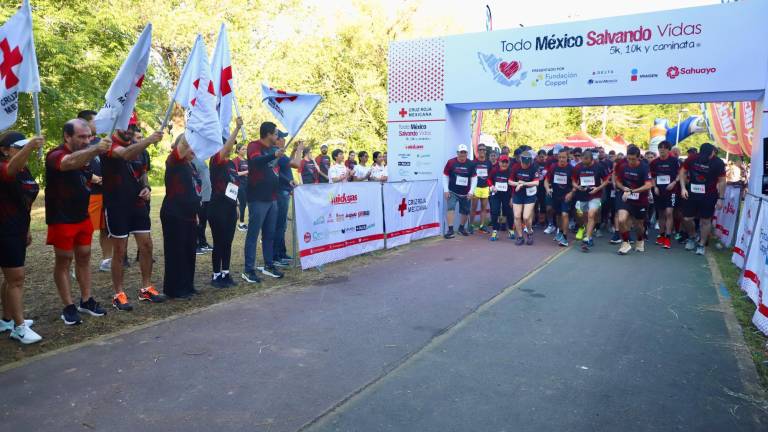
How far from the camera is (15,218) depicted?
4562 mm

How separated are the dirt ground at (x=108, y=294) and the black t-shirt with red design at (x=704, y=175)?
6.10 m

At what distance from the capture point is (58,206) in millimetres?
5016

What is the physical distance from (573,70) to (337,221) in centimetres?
618

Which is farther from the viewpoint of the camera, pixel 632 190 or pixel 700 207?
pixel 700 207

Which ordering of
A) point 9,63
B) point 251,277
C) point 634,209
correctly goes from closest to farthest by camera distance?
point 9,63
point 251,277
point 634,209

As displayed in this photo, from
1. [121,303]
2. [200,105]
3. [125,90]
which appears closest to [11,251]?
[121,303]

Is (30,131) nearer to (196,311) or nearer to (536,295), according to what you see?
(196,311)

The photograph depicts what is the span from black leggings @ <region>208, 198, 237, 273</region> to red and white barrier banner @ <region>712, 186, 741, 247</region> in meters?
9.48

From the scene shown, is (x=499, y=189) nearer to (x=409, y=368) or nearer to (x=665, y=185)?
(x=665, y=185)

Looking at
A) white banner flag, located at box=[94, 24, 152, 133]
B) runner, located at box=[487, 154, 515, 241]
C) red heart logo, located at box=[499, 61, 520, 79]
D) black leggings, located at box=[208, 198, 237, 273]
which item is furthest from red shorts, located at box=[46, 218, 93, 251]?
red heart logo, located at box=[499, 61, 520, 79]

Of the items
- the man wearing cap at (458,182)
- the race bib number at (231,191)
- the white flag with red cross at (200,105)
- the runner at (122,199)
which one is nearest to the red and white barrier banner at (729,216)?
the man wearing cap at (458,182)

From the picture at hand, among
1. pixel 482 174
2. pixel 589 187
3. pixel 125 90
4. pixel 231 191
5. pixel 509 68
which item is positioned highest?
pixel 509 68

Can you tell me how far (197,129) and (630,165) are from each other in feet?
25.9

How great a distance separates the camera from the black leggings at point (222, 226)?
689 cm
